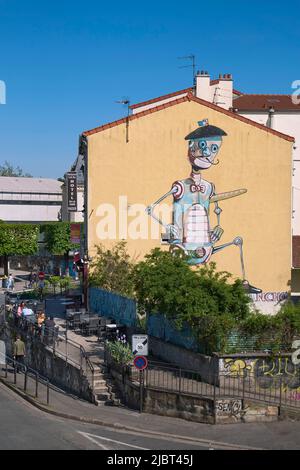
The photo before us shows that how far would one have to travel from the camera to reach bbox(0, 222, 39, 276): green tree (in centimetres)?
5712

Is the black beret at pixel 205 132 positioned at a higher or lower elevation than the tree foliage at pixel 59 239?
higher

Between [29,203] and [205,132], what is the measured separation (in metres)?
62.6

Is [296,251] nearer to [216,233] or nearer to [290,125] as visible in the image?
[216,233]

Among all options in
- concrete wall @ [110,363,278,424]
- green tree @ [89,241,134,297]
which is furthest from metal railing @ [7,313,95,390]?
green tree @ [89,241,134,297]

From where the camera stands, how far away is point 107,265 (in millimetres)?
35062

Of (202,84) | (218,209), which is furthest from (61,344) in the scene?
(202,84)

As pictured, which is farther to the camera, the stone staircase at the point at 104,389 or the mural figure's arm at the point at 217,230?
the mural figure's arm at the point at 217,230

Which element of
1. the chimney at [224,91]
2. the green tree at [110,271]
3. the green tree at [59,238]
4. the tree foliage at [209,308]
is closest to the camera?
the tree foliage at [209,308]

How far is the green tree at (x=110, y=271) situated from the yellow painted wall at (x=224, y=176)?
714 mm

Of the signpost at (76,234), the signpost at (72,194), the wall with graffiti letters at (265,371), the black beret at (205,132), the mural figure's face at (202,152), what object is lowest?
the wall with graffiti letters at (265,371)

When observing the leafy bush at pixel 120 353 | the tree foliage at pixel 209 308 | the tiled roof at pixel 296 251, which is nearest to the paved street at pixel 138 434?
the leafy bush at pixel 120 353

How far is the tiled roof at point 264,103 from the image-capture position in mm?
49719

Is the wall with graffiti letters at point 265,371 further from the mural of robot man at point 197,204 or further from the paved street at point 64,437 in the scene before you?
the mural of robot man at point 197,204

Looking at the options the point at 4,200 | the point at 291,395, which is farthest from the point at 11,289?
the point at 4,200
